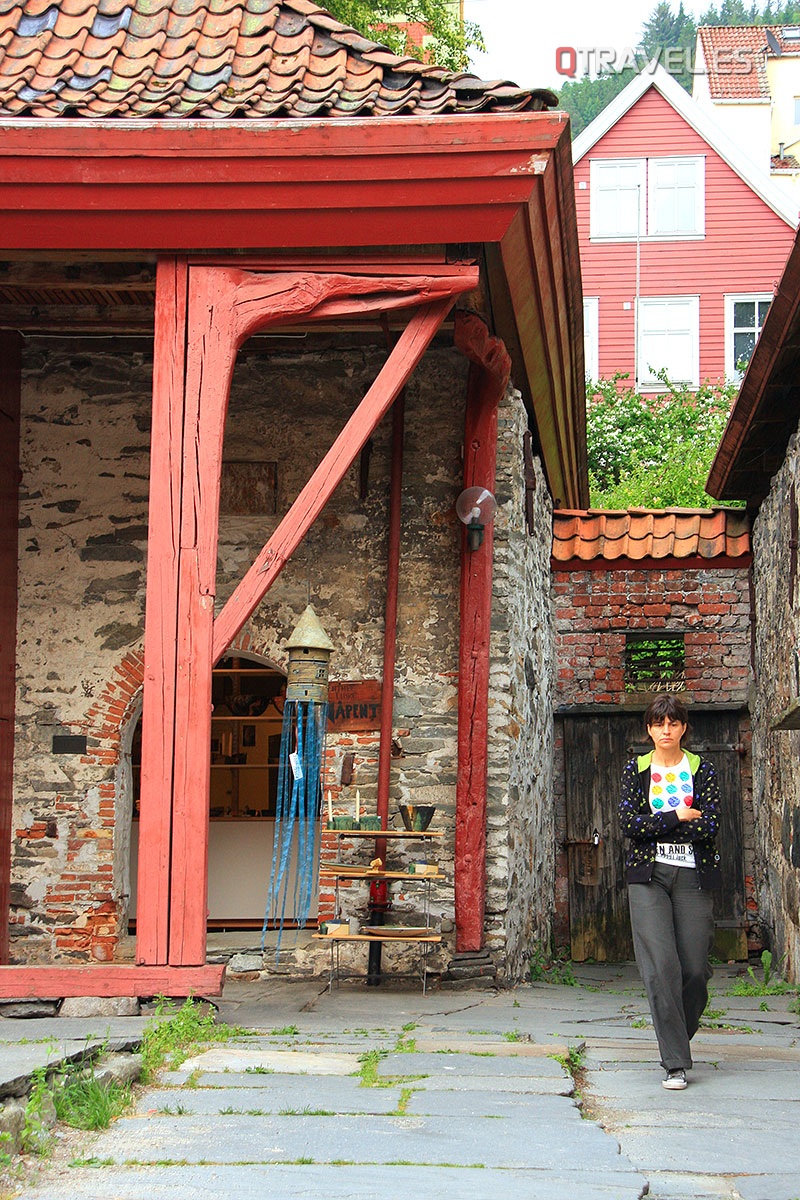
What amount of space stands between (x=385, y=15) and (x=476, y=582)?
987cm

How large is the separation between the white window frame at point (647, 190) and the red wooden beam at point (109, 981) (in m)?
17.5

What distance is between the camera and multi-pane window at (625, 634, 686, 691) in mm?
11047

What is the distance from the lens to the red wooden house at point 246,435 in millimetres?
5562

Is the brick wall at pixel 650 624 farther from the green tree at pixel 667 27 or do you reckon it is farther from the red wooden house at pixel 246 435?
the green tree at pixel 667 27

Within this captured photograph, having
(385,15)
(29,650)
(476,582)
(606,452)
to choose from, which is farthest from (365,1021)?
(606,452)

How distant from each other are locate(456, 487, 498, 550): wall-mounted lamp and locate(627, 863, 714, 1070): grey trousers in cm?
297

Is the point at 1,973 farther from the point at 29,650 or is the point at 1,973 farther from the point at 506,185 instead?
the point at 506,185

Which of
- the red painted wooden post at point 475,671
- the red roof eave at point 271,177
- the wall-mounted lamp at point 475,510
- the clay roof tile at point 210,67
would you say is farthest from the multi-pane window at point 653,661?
the clay roof tile at point 210,67

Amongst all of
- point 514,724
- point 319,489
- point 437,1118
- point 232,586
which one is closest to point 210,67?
point 319,489

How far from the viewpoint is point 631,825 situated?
4.73m

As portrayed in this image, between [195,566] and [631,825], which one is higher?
[195,566]

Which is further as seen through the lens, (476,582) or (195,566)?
(476,582)

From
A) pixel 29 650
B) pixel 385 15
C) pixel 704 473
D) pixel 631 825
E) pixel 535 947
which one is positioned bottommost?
pixel 535 947

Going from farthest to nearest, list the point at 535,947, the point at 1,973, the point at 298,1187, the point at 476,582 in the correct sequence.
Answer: the point at 535,947 → the point at 476,582 → the point at 1,973 → the point at 298,1187
